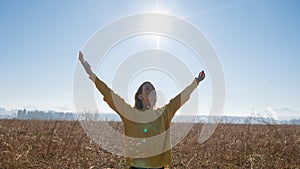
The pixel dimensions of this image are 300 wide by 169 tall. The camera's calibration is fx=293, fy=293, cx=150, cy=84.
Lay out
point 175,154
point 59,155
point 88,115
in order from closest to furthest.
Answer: point 88,115, point 59,155, point 175,154

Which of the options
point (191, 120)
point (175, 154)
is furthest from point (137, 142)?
point (175, 154)

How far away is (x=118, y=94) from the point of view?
3.19m

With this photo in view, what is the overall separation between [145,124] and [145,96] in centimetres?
30

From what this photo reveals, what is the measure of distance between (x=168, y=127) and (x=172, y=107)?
22 cm

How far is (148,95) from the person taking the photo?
3131 millimetres

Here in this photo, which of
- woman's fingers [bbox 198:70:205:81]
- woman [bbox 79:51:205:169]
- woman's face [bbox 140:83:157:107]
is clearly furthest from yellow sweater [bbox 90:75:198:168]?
woman's fingers [bbox 198:70:205:81]

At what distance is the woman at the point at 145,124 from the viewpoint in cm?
306

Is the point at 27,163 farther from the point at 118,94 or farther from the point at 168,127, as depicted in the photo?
the point at 168,127

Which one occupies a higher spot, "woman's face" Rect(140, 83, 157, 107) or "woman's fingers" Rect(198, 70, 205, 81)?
"woman's fingers" Rect(198, 70, 205, 81)

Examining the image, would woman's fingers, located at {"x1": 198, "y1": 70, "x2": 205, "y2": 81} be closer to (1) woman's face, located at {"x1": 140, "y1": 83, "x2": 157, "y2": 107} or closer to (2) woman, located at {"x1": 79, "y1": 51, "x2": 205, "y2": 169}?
(2) woman, located at {"x1": 79, "y1": 51, "x2": 205, "y2": 169}

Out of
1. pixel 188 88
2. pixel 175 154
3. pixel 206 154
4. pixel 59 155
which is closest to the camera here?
pixel 188 88

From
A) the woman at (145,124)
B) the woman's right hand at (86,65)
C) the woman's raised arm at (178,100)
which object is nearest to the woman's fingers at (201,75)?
the woman's raised arm at (178,100)

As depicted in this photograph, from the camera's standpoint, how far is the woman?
3061 mm

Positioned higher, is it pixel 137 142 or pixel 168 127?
pixel 168 127
